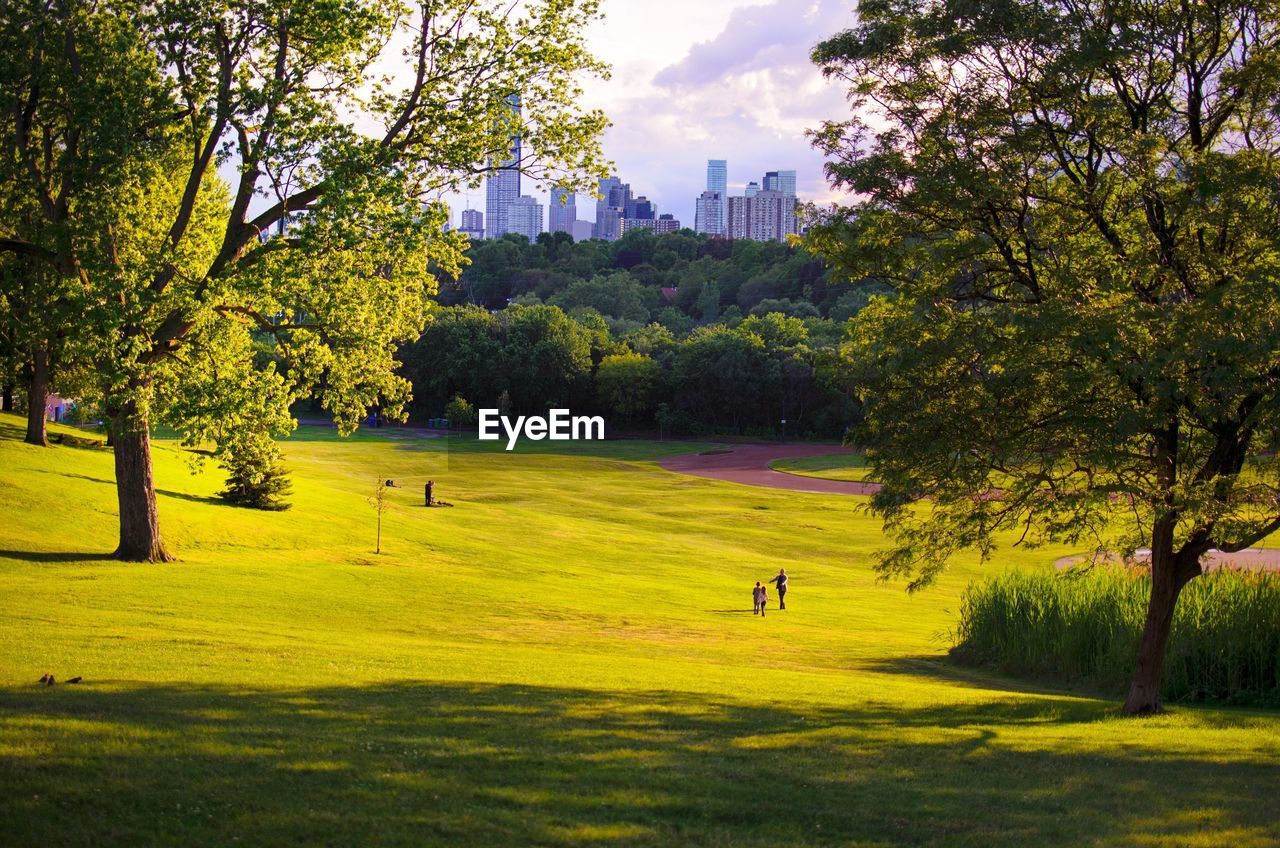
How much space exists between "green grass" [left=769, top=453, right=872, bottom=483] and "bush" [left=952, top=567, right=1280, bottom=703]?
166 feet

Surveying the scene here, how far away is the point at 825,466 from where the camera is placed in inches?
3477

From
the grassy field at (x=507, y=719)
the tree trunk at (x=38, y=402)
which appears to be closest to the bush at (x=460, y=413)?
the tree trunk at (x=38, y=402)

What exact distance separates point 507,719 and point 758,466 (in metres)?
77.2

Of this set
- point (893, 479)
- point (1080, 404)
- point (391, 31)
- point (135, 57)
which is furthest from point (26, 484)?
point (1080, 404)

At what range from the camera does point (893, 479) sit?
686 inches

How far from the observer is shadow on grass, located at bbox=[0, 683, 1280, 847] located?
→ 7883 mm

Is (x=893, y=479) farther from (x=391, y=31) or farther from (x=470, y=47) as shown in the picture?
Result: (x=391, y=31)

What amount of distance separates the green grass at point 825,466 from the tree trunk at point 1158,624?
60017 mm

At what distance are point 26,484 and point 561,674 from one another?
24027 millimetres

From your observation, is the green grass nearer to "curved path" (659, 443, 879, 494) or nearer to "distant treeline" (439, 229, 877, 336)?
"curved path" (659, 443, 879, 494)

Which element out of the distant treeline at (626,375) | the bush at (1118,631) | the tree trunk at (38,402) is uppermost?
the distant treeline at (626,375)

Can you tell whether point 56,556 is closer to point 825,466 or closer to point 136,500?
point 136,500

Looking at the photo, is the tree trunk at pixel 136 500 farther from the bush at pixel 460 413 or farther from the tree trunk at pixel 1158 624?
the bush at pixel 460 413

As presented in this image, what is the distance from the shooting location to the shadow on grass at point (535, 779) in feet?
25.9
